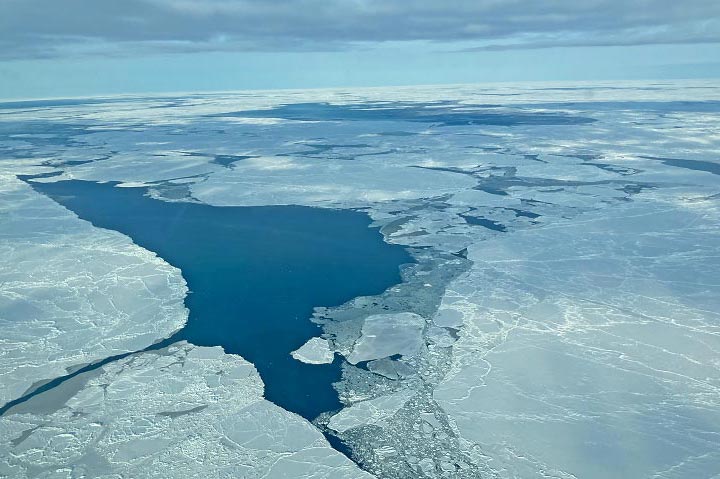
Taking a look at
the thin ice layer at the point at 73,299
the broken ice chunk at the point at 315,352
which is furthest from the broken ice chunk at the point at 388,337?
the thin ice layer at the point at 73,299

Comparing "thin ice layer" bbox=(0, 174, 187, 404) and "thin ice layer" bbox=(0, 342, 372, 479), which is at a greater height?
"thin ice layer" bbox=(0, 174, 187, 404)

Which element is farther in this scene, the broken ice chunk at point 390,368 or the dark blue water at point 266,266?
the dark blue water at point 266,266

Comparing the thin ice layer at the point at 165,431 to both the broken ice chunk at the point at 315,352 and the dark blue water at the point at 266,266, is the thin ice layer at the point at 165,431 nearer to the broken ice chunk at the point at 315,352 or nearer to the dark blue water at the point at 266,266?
the dark blue water at the point at 266,266

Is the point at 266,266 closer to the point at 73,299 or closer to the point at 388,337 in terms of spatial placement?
the point at 73,299

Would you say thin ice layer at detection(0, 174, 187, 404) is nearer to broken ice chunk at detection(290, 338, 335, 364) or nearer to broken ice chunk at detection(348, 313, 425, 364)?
broken ice chunk at detection(290, 338, 335, 364)

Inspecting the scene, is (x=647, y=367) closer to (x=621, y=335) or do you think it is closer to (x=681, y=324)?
(x=621, y=335)

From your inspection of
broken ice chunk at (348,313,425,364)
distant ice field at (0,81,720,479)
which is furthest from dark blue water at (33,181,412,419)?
broken ice chunk at (348,313,425,364)

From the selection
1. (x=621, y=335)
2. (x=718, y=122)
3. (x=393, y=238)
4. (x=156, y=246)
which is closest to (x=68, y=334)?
(x=156, y=246)
